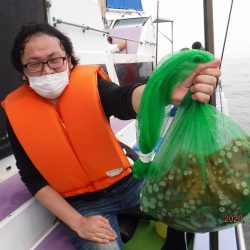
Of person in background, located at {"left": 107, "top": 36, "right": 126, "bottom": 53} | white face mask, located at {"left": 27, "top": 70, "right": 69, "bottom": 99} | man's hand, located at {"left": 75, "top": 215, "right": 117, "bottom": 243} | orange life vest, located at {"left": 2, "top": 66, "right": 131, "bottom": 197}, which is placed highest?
white face mask, located at {"left": 27, "top": 70, "right": 69, "bottom": 99}

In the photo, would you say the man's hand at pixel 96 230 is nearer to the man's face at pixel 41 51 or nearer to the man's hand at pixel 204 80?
the man's face at pixel 41 51

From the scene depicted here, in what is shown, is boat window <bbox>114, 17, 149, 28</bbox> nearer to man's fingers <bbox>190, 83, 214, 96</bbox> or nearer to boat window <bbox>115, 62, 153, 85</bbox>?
boat window <bbox>115, 62, 153, 85</bbox>

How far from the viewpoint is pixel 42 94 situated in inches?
66.3

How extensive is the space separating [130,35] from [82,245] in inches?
285

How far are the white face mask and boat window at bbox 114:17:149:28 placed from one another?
725 centimetres

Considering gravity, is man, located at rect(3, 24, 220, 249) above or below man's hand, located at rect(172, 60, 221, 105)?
below

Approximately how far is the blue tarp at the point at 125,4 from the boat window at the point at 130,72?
4.05 m

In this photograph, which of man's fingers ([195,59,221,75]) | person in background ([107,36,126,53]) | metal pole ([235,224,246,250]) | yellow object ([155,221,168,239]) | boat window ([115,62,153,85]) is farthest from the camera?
person in background ([107,36,126,53])

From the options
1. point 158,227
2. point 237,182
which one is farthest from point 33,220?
point 237,182

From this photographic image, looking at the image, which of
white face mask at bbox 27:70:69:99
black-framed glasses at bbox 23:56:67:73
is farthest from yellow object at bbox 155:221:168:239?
black-framed glasses at bbox 23:56:67:73

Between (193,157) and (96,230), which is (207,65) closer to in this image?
(193,157)

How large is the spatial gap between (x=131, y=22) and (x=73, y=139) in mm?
7982

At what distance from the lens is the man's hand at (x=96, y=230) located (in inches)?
61.0

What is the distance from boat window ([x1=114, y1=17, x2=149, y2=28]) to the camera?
28.6 ft
